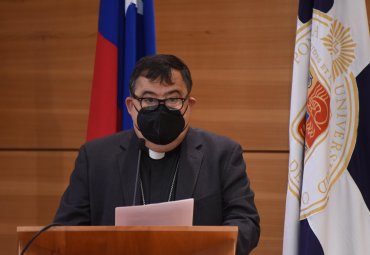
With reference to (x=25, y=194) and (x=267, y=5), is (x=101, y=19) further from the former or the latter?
(x=25, y=194)

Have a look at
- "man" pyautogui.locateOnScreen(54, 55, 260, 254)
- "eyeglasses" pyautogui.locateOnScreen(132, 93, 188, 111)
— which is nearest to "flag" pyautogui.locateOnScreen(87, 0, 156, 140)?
"man" pyautogui.locateOnScreen(54, 55, 260, 254)

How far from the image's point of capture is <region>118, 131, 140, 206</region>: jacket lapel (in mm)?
2392

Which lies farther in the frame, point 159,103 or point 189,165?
point 189,165

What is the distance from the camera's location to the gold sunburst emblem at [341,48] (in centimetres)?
299

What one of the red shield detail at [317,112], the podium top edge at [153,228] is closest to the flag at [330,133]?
the red shield detail at [317,112]

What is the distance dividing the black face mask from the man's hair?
118 millimetres

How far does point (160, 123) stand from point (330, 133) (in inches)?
40.7

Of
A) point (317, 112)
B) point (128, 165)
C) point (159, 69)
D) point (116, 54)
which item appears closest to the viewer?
point (159, 69)

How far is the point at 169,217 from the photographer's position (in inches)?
76.7

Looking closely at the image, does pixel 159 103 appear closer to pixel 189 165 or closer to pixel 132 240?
pixel 189 165

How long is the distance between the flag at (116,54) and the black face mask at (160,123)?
95 centimetres

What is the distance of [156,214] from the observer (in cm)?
193

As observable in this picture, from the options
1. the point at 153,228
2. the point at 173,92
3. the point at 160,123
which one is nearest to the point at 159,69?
the point at 173,92

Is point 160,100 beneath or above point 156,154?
above
